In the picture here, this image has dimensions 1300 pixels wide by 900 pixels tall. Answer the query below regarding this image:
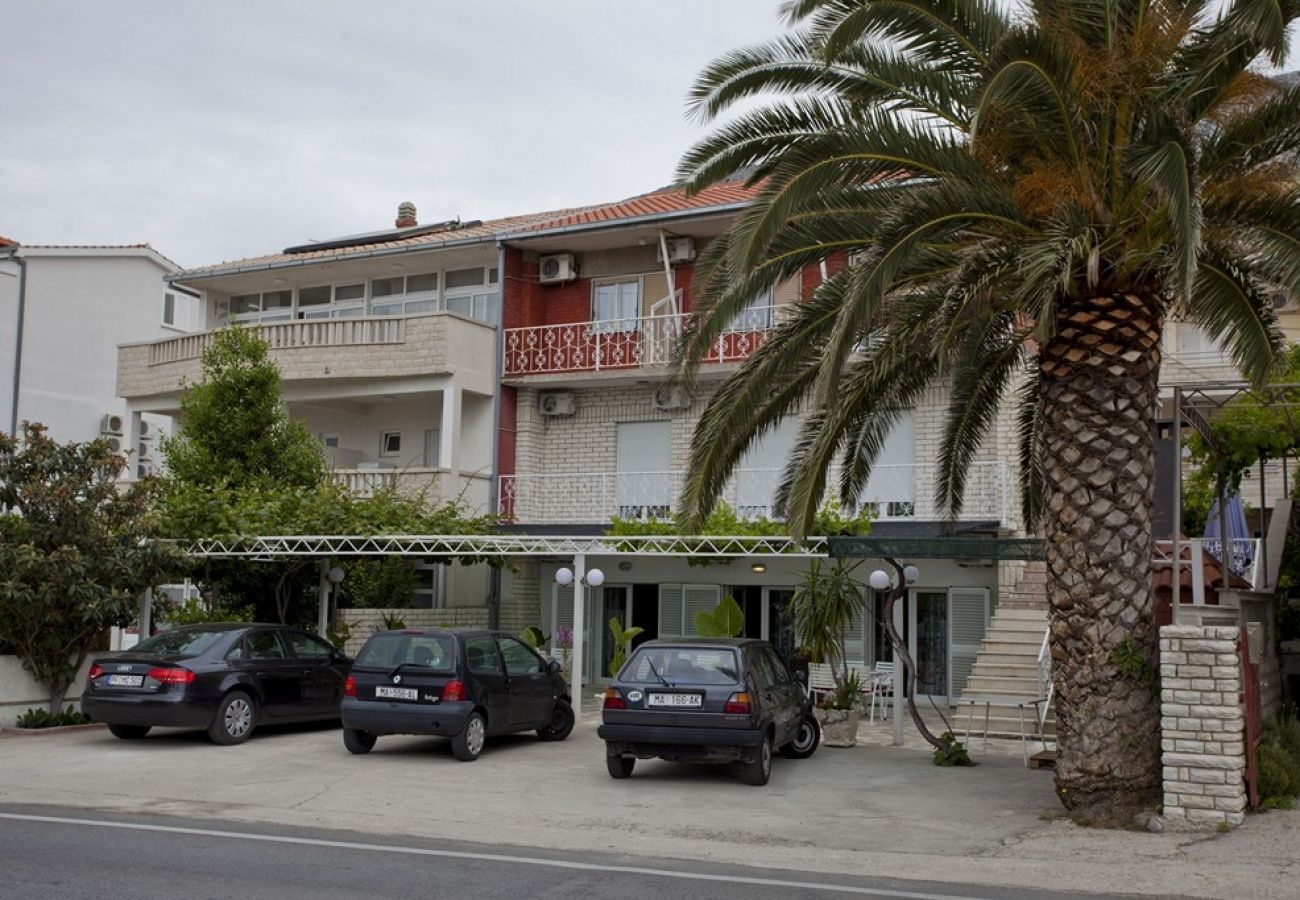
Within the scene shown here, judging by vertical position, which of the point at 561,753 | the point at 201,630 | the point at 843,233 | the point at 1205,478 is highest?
the point at 843,233

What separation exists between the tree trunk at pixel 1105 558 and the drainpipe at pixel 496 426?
53.0 feet

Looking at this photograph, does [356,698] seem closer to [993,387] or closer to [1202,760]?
[993,387]

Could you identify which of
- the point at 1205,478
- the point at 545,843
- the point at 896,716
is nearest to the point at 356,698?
the point at 545,843

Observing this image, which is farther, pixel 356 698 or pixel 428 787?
pixel 356 698

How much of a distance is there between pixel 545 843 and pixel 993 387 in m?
7.32

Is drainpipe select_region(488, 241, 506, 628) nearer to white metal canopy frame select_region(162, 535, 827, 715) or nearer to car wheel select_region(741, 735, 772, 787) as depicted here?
white metal canopy frame select_region(162, 535, 827, 715)

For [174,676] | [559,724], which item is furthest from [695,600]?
[174,676]

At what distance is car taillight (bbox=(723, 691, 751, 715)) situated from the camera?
13.1 m

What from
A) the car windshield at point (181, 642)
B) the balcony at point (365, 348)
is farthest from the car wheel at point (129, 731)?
the balcony at point (365, 348)

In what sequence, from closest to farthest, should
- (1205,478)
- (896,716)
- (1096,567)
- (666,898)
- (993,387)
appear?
(666,898) < (1096,567) < (993,387) < (896,716) < (1205,478)

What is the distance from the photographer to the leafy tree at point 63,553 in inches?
671

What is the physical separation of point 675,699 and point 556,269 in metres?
15.4

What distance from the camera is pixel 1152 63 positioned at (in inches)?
426

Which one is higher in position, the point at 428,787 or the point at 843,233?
the point at 843,233
